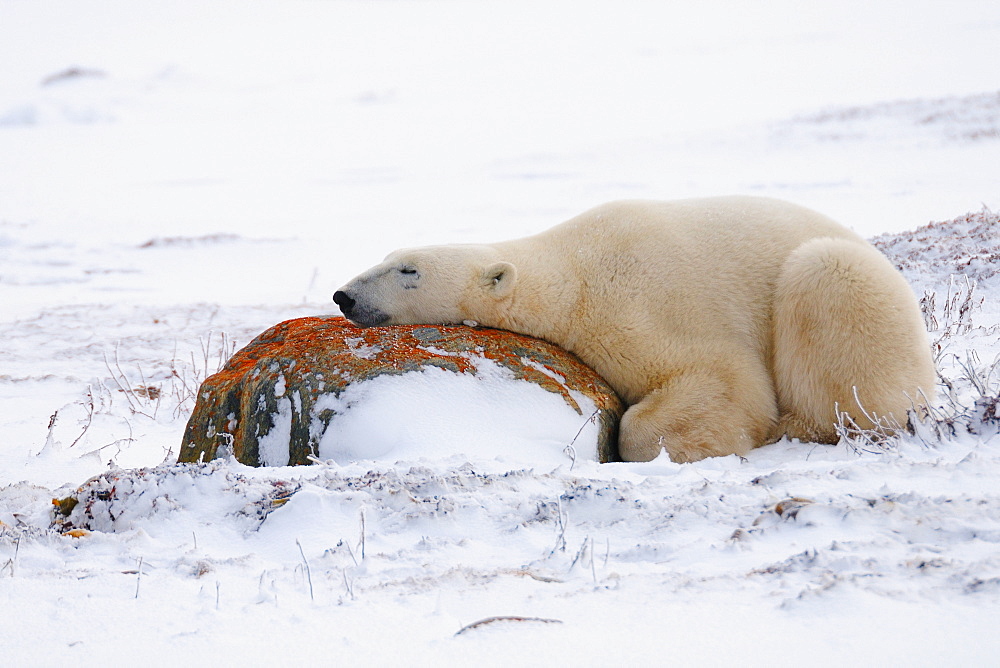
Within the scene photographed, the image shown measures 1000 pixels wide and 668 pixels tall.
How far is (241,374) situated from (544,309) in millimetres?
1373

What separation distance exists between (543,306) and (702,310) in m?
0.72

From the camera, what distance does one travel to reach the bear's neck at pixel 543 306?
13.2 ft

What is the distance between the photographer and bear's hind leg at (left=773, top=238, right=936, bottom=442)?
11.7 feet

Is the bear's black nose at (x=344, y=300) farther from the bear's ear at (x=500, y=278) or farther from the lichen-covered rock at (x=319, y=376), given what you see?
the bear's ear at (x=500, y=278)

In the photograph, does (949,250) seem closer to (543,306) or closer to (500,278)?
(543,306)

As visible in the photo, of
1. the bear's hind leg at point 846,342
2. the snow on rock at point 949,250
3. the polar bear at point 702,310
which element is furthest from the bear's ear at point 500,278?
the snow on rock at point 949,250

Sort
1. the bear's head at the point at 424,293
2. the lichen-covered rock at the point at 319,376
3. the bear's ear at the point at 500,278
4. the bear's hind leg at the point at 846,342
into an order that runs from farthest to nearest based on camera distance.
Result: 1. the bear's head at the point at 424,293
2. the bear's ear at the point at 500,278
3. the bear's hind leg at the point at 846,342
4. the lichen-covered rock at the point at 319,376

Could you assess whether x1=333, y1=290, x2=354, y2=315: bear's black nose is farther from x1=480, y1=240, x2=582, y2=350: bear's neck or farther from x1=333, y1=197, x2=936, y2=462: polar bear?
x1=480, y1=240, x2=582, y2=350: bear's neck

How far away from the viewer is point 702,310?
3857 millimetres

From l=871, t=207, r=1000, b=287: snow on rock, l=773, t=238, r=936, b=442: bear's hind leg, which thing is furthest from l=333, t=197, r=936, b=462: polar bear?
l=871, t=207, r=1000, b=287: snow on rock

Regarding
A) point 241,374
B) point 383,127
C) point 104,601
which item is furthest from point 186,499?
point 383,127

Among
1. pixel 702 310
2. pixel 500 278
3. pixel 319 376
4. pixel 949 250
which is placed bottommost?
pixel 949 250

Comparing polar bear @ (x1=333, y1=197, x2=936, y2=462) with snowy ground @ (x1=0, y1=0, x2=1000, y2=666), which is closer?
snowy ground @ (x1=0, y1=0, x2=1000, y2=666)

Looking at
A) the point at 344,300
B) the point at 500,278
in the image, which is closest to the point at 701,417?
the point at 500,278
